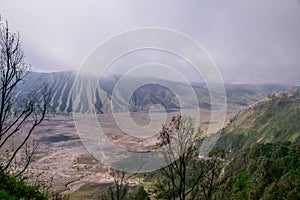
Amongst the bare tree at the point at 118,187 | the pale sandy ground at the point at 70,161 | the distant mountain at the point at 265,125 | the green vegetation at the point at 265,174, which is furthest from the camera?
the distant mountain at the point at 265,125

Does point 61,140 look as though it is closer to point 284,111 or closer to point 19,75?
point 284,111

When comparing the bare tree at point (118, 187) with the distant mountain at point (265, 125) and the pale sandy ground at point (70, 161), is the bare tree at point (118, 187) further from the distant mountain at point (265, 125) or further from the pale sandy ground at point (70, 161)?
the distant mountain at point (265, 125)

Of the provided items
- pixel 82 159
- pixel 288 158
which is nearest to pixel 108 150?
pixel 82 159

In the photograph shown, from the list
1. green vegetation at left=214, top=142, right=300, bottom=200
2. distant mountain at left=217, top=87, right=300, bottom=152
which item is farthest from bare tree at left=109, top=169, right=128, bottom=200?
distant mountain at left=217, top=87, right=300, bottom=152

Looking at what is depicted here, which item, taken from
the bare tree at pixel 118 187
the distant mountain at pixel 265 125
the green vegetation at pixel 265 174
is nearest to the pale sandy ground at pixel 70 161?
the green vegetation at pixel 265 174

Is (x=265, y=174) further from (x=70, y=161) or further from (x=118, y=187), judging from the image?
(x=70, y=161)

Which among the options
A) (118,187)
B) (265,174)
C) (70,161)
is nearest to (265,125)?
(265,174)

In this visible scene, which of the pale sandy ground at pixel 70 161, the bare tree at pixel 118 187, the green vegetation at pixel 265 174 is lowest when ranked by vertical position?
the pale sandy ground at pixel 70 161

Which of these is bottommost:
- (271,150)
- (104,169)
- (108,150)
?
(104,169)
